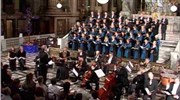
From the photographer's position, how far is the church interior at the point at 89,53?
8.50 m

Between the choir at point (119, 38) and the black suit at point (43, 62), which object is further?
the choir at point (119, 38)

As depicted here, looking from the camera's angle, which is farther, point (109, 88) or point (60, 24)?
point (60, 24)

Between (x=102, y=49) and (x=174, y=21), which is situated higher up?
(x=174, y=21)

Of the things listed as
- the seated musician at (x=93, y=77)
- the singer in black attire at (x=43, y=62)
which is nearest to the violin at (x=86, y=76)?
the seated musician at (x=93, y=77)

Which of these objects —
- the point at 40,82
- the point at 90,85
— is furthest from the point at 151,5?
the point at 40,82

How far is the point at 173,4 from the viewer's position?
22.0m

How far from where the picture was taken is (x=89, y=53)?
17391 mm

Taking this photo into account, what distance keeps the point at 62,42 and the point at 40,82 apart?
41.8ft

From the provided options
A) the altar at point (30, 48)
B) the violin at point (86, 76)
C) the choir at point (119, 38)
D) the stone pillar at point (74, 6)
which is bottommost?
the violin at point (86, 76)

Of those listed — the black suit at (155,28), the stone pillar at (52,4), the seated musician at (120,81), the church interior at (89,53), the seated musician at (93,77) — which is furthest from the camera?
the stone pillar at (52,4)

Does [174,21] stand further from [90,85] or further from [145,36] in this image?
[90,85]

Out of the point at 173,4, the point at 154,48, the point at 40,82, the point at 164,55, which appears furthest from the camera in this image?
the point at 173,4

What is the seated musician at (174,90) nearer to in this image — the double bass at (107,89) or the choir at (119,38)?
the double bass at (107,89)

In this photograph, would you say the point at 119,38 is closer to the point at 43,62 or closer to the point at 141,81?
the point at 43,62
